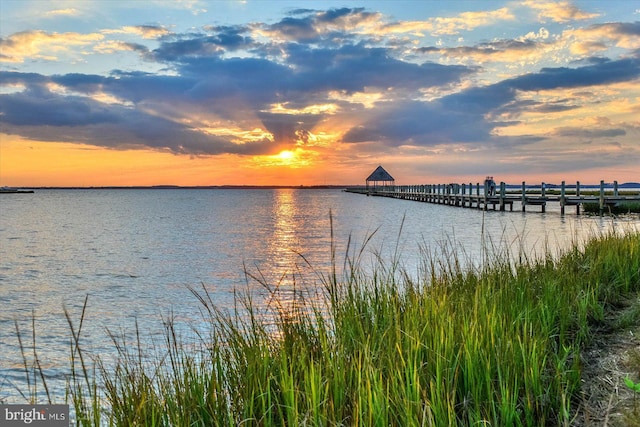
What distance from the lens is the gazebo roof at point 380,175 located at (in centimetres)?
11158

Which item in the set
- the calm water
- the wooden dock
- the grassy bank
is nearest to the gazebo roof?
the wooden dock

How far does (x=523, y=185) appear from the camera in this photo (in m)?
39.3

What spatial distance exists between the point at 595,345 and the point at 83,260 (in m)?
19.1

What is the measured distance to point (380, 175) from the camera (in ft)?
371

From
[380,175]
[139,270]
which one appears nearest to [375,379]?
[139,270]

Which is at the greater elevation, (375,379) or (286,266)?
(375,379)

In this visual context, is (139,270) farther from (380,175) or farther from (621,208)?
(380,175)

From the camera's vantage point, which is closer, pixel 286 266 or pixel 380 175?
pixel 286 266

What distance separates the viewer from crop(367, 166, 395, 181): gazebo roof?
366ft

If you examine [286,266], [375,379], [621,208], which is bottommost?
[286,266]

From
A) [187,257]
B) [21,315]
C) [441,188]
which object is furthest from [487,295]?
[441,188]

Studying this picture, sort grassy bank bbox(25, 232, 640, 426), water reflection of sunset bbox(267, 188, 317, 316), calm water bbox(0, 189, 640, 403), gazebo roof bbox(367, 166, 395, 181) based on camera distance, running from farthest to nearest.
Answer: gazebo roof bbox(367, 166, 395, 181) < water reflection of sunset bbox(267, 188, 317, 316) < calm water bbox(0, 189, 640, 403) < grassy bank bbox(25, 232, 640, 426)

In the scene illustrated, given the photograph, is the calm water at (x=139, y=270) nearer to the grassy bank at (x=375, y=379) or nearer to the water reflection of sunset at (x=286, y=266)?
the water reflection of sunset at (x=286, y=266)

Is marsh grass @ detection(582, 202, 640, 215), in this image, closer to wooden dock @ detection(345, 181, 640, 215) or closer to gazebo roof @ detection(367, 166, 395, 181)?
wooden dock @ detection(345, 181, 640, 215)
